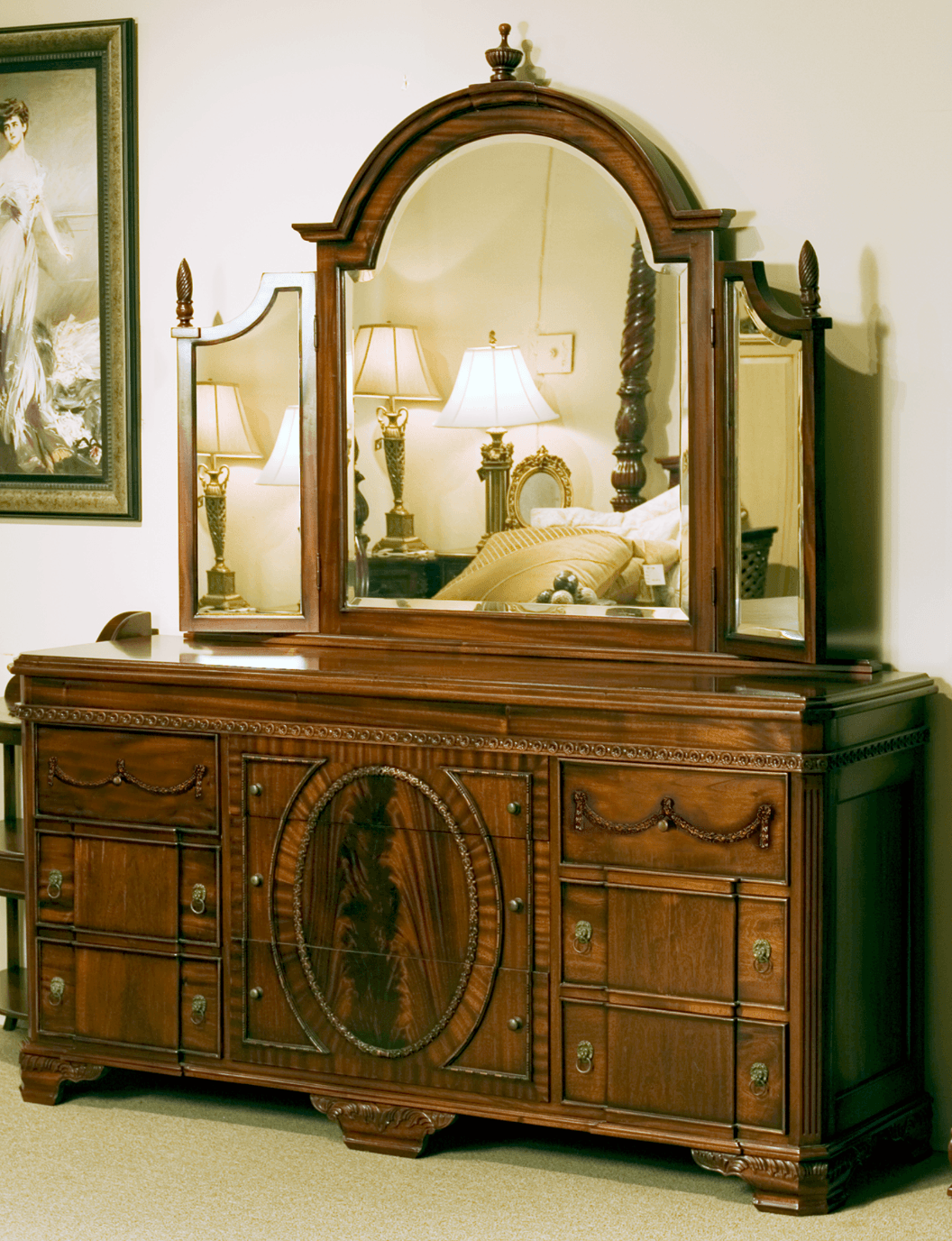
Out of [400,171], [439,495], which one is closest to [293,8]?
[400,171]

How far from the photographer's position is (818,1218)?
2742mm

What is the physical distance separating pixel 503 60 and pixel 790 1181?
224 centimetres

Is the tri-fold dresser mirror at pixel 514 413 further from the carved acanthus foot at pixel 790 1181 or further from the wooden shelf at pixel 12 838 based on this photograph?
the carved acanthus foot at pixel 790 1181

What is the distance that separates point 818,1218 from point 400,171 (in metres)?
2.20

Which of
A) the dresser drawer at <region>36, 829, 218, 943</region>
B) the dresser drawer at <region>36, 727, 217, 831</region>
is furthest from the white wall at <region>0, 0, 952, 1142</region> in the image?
the dresser drawer at <region>36, 829, 218, 943</region>

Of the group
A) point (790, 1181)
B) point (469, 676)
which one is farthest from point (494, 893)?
point (790, 1181)

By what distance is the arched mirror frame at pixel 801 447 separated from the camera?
298 cm

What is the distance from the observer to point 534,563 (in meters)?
3.33

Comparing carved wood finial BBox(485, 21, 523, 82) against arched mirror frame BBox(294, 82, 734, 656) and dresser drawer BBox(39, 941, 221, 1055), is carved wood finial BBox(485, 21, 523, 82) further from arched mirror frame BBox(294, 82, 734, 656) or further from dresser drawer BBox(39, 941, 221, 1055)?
dresser drawer BBox(39, 941, 221, 1055)

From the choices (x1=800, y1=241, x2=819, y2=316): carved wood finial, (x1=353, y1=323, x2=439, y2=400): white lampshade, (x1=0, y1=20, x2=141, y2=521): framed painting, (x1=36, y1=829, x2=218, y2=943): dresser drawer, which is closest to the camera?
(x1=800, y1=241, x2=819, y2=316): carved wood finial

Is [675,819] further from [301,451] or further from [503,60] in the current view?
[503,60]

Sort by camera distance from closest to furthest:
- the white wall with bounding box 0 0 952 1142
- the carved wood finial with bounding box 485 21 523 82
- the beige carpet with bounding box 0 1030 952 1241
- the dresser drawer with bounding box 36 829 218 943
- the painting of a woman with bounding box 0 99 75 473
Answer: the beige carpet with bounding box 0 1030 952 1241, the white wall with bounding box 0 0 952 1142, the dresser drawer with bounding box 36 829 218 943, the carved wood finial with bounding box 485 21 523 82, the painting of a woman with bounding box 0 99 75 473

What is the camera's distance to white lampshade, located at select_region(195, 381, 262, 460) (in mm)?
3557

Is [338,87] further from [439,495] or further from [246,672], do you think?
[246,672]
